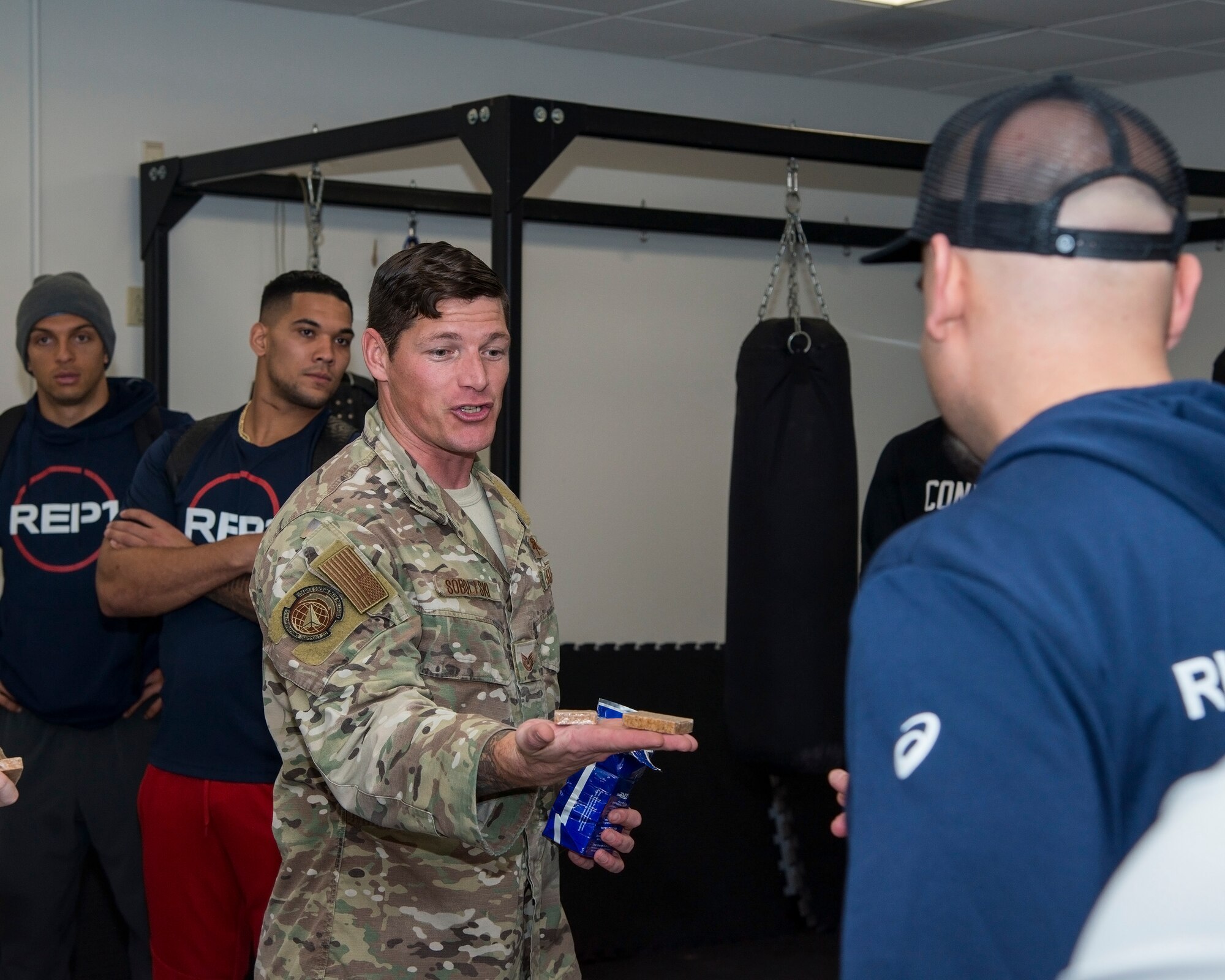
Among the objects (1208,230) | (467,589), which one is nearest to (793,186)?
(467,589)

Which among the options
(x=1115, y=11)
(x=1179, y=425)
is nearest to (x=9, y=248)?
(x=1115, y=11)

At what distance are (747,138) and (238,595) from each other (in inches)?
52.8

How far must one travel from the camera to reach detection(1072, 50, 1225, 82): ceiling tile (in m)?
4.76

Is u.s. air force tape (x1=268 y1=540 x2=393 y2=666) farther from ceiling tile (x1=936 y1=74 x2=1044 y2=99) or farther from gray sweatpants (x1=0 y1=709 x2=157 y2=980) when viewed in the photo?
ceiling tile (x1=936 y1=74 x2=1044 y2=99)

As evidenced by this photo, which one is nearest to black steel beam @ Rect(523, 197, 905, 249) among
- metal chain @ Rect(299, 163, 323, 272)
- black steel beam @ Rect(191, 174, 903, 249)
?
black steel beam @ Rect(191, 174, 903, 249)

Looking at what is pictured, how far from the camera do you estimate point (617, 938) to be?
12.8 feet

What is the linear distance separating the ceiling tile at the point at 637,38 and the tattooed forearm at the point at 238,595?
2.51 metres

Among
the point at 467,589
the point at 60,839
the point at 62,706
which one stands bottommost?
the point at 60,839

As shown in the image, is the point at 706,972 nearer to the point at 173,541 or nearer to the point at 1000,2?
the point at 173,541

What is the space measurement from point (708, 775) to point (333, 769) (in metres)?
2.68

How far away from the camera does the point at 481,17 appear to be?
4.31 metres

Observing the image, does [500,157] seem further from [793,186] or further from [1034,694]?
[1034,694]

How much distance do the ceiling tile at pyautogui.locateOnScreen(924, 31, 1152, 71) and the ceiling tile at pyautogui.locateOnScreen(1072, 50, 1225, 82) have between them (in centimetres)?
9

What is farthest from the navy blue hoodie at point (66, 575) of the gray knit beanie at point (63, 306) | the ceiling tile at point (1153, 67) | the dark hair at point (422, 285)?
the ceiling tile at point (1153, 67)
